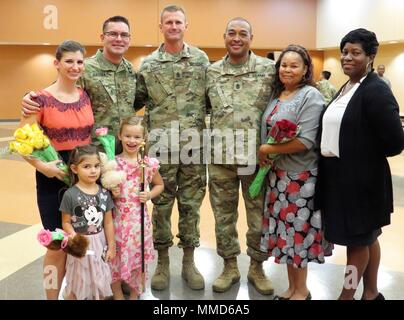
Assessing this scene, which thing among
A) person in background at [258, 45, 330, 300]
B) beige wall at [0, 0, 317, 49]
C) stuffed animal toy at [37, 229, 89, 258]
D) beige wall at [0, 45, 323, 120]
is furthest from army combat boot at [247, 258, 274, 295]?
beige wall at [0, 45, 323, 120]

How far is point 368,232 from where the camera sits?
270 centimetres

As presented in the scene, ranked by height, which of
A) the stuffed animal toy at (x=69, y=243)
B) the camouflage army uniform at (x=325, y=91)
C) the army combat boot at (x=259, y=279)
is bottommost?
the army combat boot at (x=259, y=279)

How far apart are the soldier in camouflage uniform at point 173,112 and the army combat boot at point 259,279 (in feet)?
1.33

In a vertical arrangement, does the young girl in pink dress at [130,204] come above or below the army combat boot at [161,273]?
above

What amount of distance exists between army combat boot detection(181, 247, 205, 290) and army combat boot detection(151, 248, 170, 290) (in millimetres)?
144

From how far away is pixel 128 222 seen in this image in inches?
113

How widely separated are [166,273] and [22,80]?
15624 millimetres

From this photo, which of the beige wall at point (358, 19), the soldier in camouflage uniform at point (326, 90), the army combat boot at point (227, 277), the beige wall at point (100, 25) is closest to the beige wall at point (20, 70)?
the beige wall at point (100, 25)

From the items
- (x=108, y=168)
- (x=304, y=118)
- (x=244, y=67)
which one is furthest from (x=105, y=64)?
(x=304, y=118)

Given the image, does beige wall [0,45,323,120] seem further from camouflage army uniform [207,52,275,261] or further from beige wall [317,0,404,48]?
camouflage army uniform [207,52,275,261]

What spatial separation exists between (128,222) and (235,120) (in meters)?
1.08

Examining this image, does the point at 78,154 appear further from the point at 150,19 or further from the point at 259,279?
the point at 150,19

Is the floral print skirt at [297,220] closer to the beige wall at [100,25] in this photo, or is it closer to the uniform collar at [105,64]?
the uniform collar at [105,64]

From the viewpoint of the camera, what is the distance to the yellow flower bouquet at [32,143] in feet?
8.28
